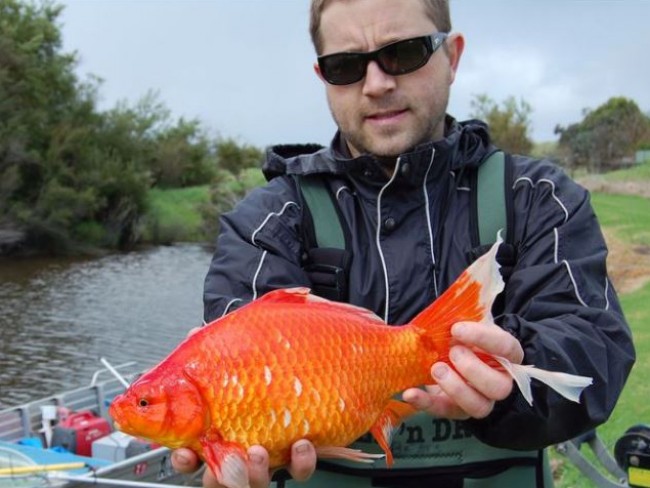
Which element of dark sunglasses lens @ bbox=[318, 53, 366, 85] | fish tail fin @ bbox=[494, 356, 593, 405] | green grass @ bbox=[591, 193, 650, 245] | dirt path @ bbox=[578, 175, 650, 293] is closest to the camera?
fish tail fin @ bbox=[494, 356, 593, 405]

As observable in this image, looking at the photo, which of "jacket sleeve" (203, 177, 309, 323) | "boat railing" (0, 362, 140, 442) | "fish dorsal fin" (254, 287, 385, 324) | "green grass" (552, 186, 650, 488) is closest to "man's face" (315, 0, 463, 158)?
"jacket sleeve" (203, 177, 309, 323)

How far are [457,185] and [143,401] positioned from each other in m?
1.05

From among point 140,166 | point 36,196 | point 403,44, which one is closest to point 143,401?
point 403,44

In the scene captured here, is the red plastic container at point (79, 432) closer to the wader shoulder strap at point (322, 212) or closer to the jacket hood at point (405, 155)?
the jacket hood at point (405, 155)

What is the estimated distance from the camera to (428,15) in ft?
7.61

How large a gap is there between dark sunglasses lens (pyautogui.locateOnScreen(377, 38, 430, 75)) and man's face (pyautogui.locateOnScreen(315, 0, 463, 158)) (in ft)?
0.05

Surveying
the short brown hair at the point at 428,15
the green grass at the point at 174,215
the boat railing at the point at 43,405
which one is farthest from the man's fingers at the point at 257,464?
the green grass at the point at 174,215

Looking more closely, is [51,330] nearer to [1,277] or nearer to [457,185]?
[1,277]

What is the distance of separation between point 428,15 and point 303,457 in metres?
1.27

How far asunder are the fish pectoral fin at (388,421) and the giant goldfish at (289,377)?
3 cm

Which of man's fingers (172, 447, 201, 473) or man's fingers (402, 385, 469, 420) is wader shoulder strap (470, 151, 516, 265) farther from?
man's fingers (172, 447, 201, 473)

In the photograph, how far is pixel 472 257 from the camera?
2.17 metres

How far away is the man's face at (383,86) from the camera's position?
225 cm

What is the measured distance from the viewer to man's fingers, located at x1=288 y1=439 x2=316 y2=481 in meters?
1.75
